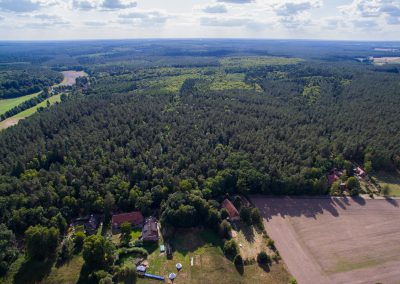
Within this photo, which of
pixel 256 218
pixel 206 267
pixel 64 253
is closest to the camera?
pixel 206 267

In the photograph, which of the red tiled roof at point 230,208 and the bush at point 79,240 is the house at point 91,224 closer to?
the bush at point 79,240

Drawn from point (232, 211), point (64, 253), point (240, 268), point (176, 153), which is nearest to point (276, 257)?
point (240, 268)

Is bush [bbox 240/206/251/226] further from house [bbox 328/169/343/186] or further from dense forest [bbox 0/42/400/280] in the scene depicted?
house [bbox 328/169/343/186]

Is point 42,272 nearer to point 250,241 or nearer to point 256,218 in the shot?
point 250,241

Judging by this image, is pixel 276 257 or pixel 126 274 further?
pixel 276 257

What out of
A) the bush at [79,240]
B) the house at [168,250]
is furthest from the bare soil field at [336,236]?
the bush at [79,240]

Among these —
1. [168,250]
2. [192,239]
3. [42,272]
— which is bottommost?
[42,272]

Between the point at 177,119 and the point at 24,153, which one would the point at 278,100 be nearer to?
the point at 177,119
